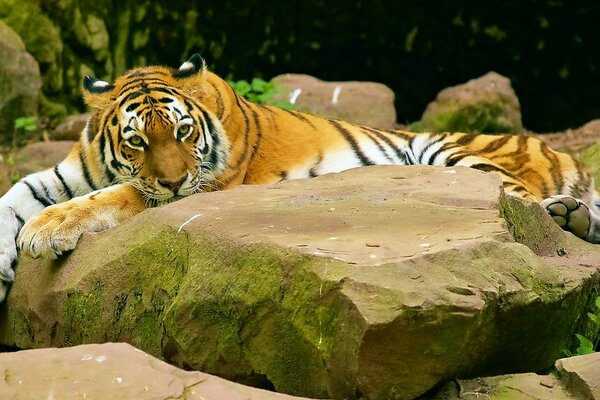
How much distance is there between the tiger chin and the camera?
4.57 m

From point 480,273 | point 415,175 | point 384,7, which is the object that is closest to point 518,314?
point 480,273

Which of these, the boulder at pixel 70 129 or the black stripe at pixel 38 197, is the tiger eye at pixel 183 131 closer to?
the black stripe at pixel 38 197

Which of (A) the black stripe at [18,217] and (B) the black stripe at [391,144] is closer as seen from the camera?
(A) the black stripe at [18,217]

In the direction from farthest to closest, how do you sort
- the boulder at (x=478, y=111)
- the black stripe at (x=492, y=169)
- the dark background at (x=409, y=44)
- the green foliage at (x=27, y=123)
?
the dark background at (x=409, y=44)
the boulder at (x=478, y=111)
the green foliage at (x=27, y=123)
the black stripe at (x=492, y=169)

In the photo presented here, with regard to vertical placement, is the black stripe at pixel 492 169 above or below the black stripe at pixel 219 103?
below

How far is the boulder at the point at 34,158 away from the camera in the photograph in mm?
8148

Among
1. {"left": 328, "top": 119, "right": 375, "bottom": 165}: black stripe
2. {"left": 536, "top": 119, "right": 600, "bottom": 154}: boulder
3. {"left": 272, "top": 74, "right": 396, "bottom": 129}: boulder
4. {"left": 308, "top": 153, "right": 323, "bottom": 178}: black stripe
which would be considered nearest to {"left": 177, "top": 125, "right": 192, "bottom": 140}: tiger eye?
{"left": 308, "top": 153, "right": 323, "bottom": 178}: black stripe

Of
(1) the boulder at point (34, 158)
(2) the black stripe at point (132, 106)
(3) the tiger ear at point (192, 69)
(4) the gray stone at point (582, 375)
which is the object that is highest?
(3) the tiger ear at point (192, 69)

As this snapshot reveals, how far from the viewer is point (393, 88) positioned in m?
10.5

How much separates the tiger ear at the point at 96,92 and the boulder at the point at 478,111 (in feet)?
15.1

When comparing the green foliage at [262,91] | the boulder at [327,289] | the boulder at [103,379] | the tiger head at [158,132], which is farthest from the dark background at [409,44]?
the boulder at [103,379]

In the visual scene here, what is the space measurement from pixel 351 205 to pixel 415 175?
685mm

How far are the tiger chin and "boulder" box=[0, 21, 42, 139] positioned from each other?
3.66 m

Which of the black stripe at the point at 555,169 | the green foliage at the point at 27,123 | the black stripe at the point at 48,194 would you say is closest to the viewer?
the black stripe at the point at 48,194
